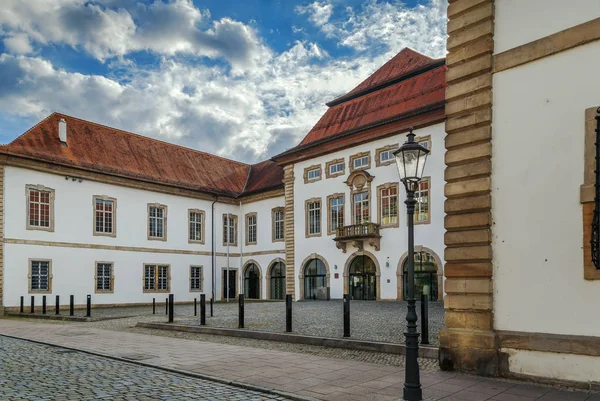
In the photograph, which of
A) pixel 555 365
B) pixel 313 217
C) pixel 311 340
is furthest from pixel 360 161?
pixel 555 365

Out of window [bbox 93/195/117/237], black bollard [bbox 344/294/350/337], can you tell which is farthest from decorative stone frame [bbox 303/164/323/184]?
black bollard [bbox 344/294/350/337]

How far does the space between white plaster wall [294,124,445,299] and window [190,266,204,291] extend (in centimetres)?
797

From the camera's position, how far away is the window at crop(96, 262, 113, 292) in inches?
1262

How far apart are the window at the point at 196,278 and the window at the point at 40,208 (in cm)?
1042

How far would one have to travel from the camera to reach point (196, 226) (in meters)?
38.2

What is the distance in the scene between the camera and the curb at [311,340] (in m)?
10.7

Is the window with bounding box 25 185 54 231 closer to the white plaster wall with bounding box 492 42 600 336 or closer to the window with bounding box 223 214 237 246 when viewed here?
the window with bounding box 223 214 237 246

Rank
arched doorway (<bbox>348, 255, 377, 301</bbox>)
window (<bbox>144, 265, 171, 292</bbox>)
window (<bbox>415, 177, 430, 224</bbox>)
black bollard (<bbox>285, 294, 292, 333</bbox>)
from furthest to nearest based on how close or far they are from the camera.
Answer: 1. window (<bbox>144, 265, 171, 292</bbox>)
2. arched doorway (<bbox>348, 255, 377, 301</bbox>)
3. window (<bbox>415, 177, 430, 224</bbox>)
4. black bollard (<bbox>285, 294, 292, 333</bbox>)

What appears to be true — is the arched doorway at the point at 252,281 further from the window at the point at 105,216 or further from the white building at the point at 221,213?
the window at the point at 105,216

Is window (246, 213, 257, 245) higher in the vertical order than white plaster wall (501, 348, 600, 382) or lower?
higher

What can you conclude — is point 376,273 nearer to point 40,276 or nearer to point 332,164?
point 332,164

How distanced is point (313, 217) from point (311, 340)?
20.5 m

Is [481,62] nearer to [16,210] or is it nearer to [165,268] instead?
[16,210]

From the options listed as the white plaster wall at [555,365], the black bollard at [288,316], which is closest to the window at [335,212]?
the black bollard at [288,316]
